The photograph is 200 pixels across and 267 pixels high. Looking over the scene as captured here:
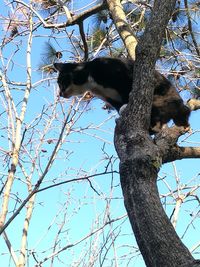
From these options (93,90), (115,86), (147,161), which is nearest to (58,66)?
(93,90)

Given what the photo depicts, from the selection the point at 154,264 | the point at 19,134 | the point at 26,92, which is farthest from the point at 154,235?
the point at 26,92

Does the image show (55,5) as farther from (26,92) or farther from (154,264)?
(154,264)

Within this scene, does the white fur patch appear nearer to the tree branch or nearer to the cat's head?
the cat's head

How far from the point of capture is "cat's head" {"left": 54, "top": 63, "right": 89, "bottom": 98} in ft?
11.8

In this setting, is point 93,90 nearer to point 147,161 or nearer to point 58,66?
point 58,66

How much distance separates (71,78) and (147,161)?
2.29 metres

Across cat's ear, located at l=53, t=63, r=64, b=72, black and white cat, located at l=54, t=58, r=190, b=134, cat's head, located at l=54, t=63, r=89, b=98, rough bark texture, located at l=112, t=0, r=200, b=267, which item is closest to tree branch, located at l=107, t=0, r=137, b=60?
black and white cat, located at l=54, t=58, r=190, b=134

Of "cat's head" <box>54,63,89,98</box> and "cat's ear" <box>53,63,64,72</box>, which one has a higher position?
"cat's ear" <box>53,63,64,72</box>

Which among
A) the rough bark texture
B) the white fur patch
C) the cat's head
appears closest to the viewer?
the rough bark texture

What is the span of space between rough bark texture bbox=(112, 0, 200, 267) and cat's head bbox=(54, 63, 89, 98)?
1716 millimetres

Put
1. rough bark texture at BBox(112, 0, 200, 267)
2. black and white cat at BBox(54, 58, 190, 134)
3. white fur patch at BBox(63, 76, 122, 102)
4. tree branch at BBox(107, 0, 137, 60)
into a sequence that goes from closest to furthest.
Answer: rough bark texture at BBox(112, 0, 200, 267)
tree branch at BBox(107, 0, 137, 60)
black and white cat at BBox(54, 58, 190, 134)
white fur patch at BBox(63, 76, 122, 102)

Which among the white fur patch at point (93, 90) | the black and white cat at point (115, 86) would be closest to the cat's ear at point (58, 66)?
the black and white cat at point (115, 86)

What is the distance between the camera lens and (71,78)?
3730mm

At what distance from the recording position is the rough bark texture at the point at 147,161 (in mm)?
1308
